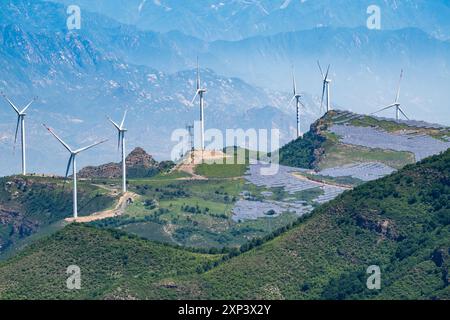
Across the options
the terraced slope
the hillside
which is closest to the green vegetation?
the hillside

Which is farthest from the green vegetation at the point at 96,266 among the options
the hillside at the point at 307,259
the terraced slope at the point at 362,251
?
the terraced slope at the point at 362,251

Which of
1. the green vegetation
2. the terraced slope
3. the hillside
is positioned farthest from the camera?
the green vegetation

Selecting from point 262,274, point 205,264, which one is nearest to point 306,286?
point 262,274

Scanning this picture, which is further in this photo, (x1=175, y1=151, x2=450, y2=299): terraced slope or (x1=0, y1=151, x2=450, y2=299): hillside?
(x1=0, y1=151, x2=450, y2=299): hillside

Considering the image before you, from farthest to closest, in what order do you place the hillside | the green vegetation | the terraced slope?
the green vegetation, the hillside, the terraced slope

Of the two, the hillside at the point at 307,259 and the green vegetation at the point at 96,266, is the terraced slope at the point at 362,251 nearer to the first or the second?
the hillside at the point at 307,259

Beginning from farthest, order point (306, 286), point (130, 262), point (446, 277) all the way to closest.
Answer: point (130, 262) → point (306, 286) → point (446, 277)

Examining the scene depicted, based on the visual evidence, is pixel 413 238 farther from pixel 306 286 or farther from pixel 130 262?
pixel 130 262

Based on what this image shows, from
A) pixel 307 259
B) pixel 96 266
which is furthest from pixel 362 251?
pixel 96 266

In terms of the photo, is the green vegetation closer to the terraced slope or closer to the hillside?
the hillside
